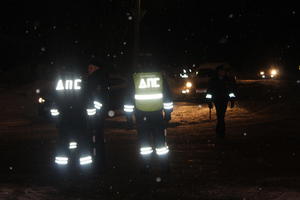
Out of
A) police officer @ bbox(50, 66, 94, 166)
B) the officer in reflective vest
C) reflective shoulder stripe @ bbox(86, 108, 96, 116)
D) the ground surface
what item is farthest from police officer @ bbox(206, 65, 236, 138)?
police officer @ bbox(50, 66, 94, 166)

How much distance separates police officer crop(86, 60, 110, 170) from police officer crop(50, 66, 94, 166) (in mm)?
196

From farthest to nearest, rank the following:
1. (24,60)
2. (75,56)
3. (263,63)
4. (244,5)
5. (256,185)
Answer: (263,63)
(244,5)
(24,60)
(75,56)
(256,185)

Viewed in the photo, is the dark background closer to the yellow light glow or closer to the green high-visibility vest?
the yellow light glow

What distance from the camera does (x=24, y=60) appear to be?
162 ft

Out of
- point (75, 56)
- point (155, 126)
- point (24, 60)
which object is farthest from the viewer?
point (24, 60)

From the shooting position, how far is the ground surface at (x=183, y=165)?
24.9 ft

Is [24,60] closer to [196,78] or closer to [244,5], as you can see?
[196,78]

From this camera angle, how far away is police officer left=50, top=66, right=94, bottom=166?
862 cm

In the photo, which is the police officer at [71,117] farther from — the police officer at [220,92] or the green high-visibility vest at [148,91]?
the police officer at [220,92]

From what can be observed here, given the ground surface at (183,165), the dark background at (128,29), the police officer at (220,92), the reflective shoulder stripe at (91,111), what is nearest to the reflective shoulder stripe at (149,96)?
the reflective shoulder stripe at (91,111)

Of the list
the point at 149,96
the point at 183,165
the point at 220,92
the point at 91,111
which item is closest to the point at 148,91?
the point at 149,96

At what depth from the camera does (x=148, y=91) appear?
29.5 feet

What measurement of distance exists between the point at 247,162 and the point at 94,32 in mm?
29431

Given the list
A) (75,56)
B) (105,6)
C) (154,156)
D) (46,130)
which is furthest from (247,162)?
(75,56)
